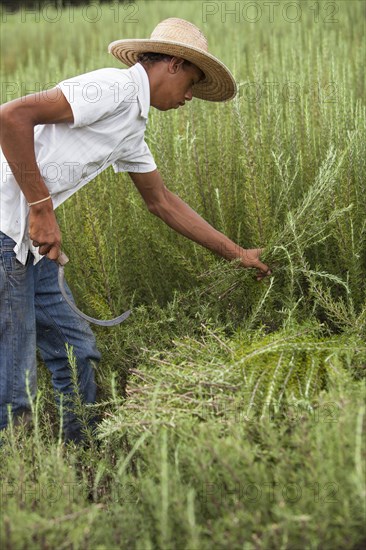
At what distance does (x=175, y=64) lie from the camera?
6.83 ft

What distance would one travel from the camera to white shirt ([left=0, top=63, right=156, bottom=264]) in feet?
6.36

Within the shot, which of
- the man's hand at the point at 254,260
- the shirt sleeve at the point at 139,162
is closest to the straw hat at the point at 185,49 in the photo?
the shirt sleeve at the point at 139,162

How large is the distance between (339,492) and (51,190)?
1.15m

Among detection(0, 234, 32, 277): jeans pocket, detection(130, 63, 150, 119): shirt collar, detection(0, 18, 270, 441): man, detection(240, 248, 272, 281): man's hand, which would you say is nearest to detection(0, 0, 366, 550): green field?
detection(240, 248, 272, 281): man's hand

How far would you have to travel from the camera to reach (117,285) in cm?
254

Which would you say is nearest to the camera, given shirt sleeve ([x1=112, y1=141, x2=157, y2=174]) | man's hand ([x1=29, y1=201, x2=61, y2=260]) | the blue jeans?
man's hand ([x1=29, y1=201, x2=61, y2=260])

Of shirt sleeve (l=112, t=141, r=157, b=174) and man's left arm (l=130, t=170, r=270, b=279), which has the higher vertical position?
shirt sleeve (l=112, t=141, r=157, b=174)

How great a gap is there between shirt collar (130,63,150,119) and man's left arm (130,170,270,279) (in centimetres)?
27

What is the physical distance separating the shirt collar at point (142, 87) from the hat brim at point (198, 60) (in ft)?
0.29

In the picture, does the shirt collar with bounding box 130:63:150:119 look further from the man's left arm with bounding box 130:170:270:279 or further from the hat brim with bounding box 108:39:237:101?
the man's left arm with bounding box 130:170:270:279

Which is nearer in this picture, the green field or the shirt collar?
the green field

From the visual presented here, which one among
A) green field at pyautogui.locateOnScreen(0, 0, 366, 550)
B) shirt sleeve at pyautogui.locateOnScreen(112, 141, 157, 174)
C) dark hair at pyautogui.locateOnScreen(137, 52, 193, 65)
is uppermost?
dark hair at pyautogui.locateOnScreen(137, 52, 193, 65)

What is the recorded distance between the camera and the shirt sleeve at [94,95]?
Result: 187 centimetres

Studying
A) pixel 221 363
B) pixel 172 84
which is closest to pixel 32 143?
pixel 172 84
